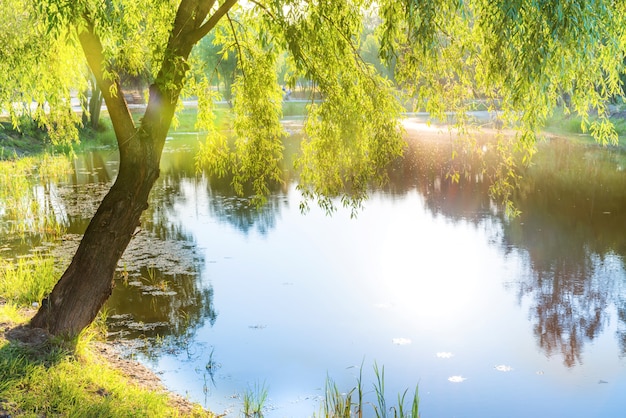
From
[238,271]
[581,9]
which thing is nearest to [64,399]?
[581,9]

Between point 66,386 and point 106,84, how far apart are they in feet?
10.5

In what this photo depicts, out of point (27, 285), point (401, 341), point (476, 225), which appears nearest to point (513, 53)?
point (401, 341)

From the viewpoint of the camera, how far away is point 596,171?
2225 centimetres

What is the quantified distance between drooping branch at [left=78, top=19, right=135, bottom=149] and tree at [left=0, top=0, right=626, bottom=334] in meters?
0.01

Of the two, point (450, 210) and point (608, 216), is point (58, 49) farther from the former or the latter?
point (608, 216)

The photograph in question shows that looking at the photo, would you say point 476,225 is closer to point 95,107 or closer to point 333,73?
point 333,73

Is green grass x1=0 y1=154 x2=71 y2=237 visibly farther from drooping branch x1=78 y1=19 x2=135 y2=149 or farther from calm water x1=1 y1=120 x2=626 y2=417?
drooping branch x1=78 y1=19 x2=135 y2=149

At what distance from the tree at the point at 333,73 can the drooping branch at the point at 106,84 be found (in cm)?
1

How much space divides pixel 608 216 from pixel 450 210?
370cm

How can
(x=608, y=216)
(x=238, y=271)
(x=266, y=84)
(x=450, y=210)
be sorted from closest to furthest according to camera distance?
1. (x=266, y=84)
2. (x=238, y=271)
3. (x=608, y=216)
4. (x=450, y=210)

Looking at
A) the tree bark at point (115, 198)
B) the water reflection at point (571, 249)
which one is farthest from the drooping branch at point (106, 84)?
the water reflection at point (571, 249)

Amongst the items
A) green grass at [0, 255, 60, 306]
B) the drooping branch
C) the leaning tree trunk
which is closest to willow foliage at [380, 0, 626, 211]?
the leaning tree trunk

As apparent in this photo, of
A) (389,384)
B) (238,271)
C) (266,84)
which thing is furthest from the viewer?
(238,271)

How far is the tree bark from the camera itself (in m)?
7.15
